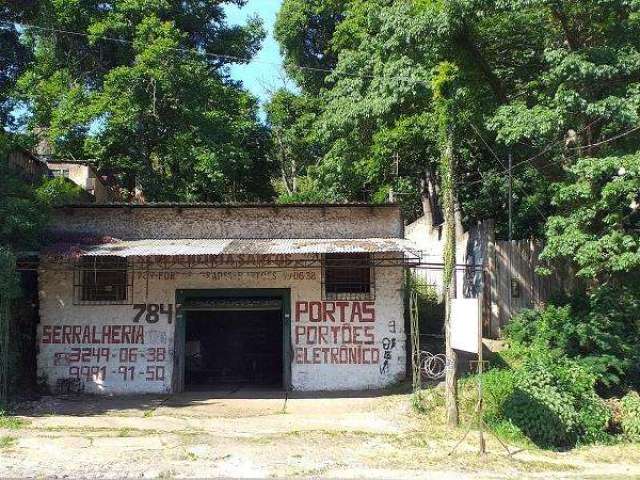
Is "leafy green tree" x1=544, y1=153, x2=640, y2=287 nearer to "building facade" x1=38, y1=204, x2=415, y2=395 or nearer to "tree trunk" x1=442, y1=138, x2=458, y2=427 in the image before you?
"tree trunk" x1=442, y1=138, x2=458, y2=427

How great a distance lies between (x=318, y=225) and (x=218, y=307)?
328cm

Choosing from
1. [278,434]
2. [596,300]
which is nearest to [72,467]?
Result: [278,434]

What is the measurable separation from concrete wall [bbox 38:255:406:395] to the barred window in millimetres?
244

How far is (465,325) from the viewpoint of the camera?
1048 cm

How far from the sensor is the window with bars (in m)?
15.1

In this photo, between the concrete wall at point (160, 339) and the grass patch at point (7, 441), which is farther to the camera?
the concrete wall at point (160, 339)

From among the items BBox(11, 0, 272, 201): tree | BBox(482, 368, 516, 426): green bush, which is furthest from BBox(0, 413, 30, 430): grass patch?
BBox(11, 0, 272, 201): tree

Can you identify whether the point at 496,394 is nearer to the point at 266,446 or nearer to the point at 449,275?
the point at 449,275

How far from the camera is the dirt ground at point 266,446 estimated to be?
8945 mm

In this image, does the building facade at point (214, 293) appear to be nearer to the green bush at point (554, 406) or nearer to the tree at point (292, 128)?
the green bush at point (554, 406)

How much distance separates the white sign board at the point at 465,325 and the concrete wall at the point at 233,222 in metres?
4.84

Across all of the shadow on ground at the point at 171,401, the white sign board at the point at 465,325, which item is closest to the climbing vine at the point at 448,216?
the white sign board at the point at 465,325

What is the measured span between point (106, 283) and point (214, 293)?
270 centimetres

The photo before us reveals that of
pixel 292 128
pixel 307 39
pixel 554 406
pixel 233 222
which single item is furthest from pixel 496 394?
pixel 307 39
